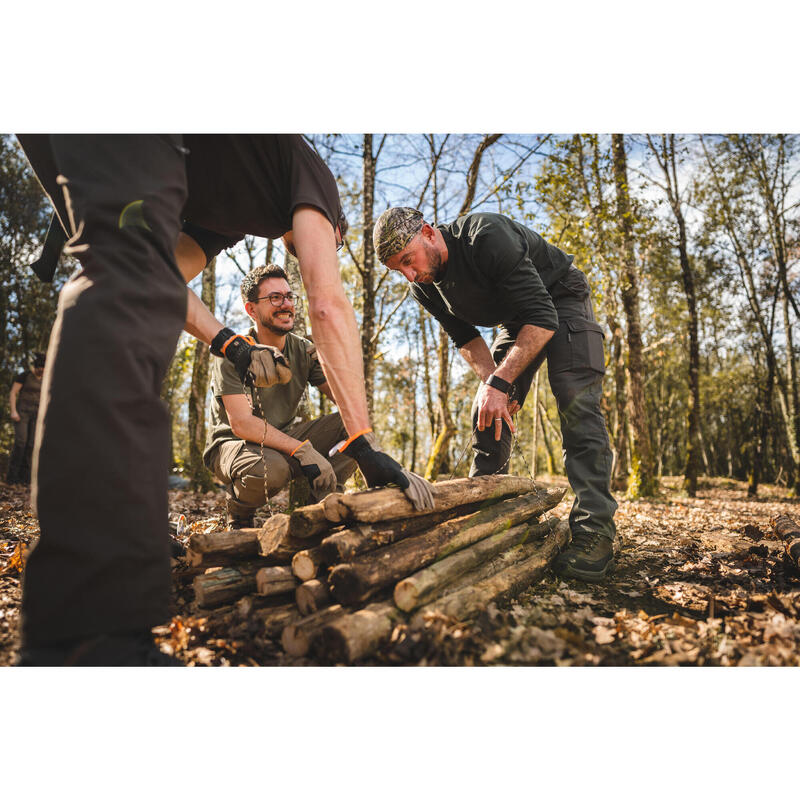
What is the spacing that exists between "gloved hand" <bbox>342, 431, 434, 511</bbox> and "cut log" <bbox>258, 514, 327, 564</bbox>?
0.42m

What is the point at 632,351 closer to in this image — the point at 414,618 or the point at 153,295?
the point at 414,618

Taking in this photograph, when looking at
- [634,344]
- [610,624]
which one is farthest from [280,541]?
[634,344]

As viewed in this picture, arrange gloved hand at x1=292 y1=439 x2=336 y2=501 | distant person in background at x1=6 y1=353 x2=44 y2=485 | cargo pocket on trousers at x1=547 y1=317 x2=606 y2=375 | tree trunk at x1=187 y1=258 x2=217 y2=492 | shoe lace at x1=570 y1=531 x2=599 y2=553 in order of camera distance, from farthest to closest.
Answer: tree trunk at x1=187 y1=258 x2=217 y2=492 → distant person in background at x1=6 y1=353 x2=44 y2=485 → gloved hand at x1=292 y1=439 x2=336 y2=501 → cargo pocket on trousers at x1=547 y1=317 x2=606 y2=375 → shoe lace at x1=570 y1=531 x2=599 y2=553

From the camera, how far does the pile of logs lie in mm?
1825

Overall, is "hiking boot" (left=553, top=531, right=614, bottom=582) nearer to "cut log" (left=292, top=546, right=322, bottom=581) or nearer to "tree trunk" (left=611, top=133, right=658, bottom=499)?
"cut log" (left=292, top=546, right=322, bottom=581)

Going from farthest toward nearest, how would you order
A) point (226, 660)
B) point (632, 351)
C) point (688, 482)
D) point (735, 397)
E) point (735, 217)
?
point (735, 397), point (735, 217), point (688, 482), point (632, 351), point (226, 660)

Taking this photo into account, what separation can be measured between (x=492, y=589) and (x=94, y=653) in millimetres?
1605

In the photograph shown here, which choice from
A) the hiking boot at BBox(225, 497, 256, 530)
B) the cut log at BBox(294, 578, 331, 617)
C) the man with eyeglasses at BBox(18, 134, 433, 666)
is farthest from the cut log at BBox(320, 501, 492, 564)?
the hiking boot at BBox(225, 497, 256, 530)

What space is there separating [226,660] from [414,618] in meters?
0.75

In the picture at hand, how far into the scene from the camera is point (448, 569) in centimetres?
217

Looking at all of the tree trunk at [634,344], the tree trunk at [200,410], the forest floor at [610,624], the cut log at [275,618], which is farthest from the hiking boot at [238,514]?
the tree trunk at [634,344]

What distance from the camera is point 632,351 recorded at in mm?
9531

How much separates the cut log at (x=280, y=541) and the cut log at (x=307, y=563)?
0.45ft

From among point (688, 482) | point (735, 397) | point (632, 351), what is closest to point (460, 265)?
point (632, 351)
